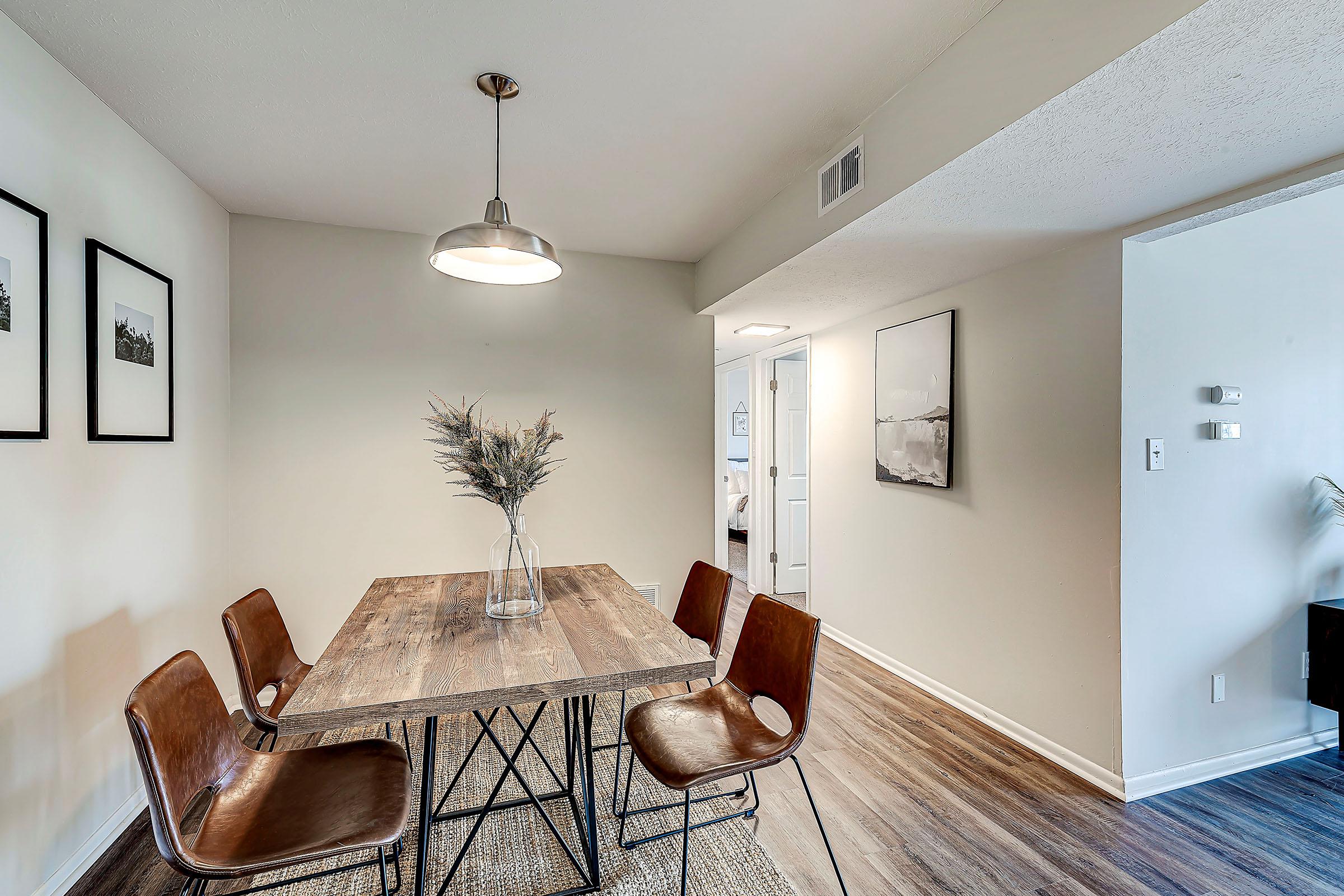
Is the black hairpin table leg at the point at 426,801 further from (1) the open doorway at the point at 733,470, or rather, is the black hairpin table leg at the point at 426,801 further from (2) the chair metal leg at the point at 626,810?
(1) the open doorway at the point at 733,470

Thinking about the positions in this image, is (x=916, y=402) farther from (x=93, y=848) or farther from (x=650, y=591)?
(x=93, y=848)

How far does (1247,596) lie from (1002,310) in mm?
1492

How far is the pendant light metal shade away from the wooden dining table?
44.4 inches

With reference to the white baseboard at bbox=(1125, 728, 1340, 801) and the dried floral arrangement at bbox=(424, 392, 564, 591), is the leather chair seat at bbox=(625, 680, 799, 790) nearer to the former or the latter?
the dried floral arrangement at bbox=(424, 392, 564, 591)

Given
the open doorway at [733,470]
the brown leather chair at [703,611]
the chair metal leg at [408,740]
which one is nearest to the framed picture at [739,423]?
the open doorway at [733,470]

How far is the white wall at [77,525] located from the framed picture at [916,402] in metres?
3.41

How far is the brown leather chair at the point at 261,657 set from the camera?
1.92 metres

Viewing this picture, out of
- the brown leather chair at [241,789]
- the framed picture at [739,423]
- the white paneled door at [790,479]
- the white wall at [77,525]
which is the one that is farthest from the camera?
the framed picture at [739,423]

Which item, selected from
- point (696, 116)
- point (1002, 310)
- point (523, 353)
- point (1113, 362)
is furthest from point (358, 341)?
point (1113, 362)

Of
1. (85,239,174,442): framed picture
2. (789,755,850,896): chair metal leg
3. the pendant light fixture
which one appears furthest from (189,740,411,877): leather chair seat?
the pendant light fixture

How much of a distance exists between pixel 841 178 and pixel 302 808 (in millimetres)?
2497

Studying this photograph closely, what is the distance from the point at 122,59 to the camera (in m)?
1.88

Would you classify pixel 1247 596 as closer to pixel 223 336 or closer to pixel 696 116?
pixel 696 116

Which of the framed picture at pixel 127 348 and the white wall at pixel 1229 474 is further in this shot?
the white wall at pixel 1229 474
